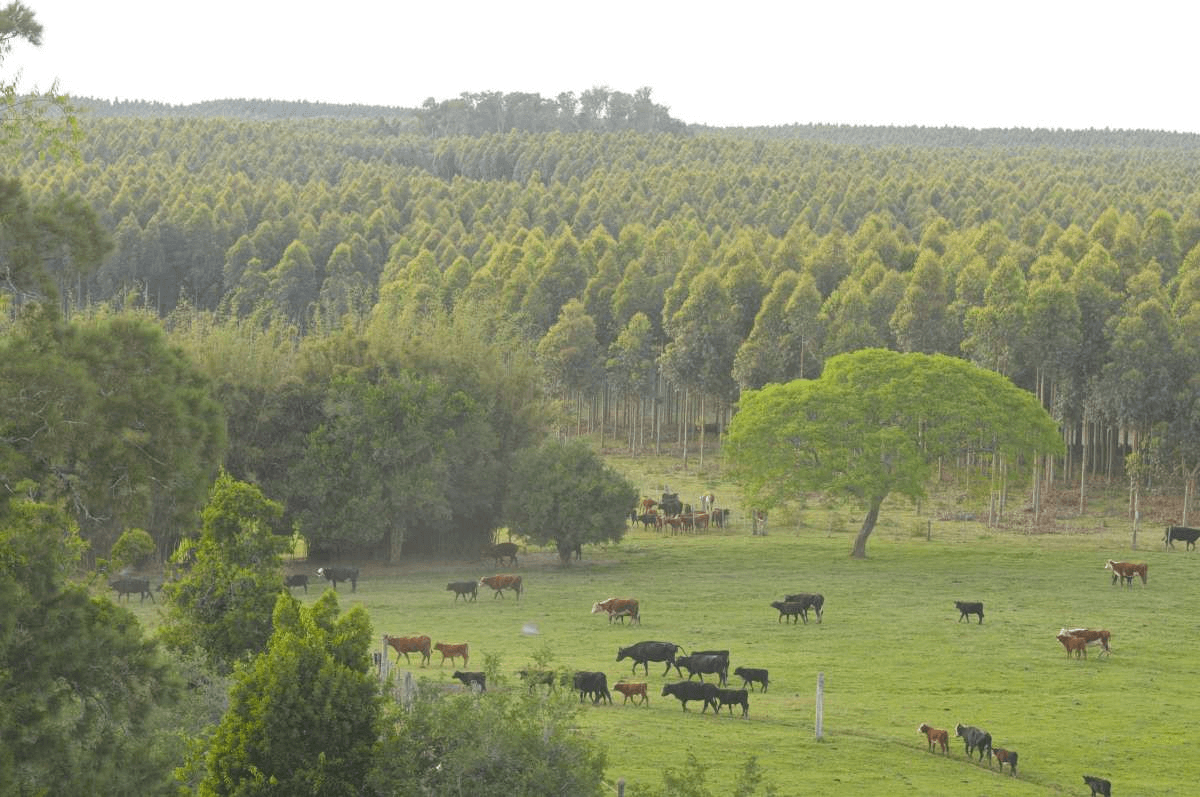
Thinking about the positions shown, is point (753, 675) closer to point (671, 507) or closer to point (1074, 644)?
point (1074, 644)

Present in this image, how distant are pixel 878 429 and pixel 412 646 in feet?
85.4

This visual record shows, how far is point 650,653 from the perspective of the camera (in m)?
34.7

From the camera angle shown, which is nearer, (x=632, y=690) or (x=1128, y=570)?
(x=632, y=690)

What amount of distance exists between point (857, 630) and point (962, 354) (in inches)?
1830

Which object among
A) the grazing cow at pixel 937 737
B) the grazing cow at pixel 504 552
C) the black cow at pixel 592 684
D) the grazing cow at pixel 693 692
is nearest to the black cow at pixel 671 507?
the grazing cow at pixel 504 552

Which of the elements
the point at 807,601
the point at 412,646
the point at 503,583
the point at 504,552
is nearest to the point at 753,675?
the point at 412,646

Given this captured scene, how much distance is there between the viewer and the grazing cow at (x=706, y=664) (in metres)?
33.0

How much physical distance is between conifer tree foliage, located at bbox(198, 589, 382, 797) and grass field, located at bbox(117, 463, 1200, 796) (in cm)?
137

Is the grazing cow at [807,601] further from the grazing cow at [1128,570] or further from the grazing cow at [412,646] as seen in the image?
the grazing cow at [1128,570]

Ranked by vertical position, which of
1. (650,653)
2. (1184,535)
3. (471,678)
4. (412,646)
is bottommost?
(412,646)

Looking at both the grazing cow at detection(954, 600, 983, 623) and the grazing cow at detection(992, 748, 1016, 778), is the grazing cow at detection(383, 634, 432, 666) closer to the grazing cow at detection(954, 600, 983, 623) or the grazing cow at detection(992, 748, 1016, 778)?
the grazing cow at detection(992, 748, 1016, 778)

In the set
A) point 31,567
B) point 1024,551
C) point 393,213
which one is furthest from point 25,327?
point 393,213

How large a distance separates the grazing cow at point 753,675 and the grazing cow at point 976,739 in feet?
19.0

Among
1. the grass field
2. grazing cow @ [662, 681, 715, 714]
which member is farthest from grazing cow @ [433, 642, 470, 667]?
grazing cow @ [662, 681, 715, 714]
